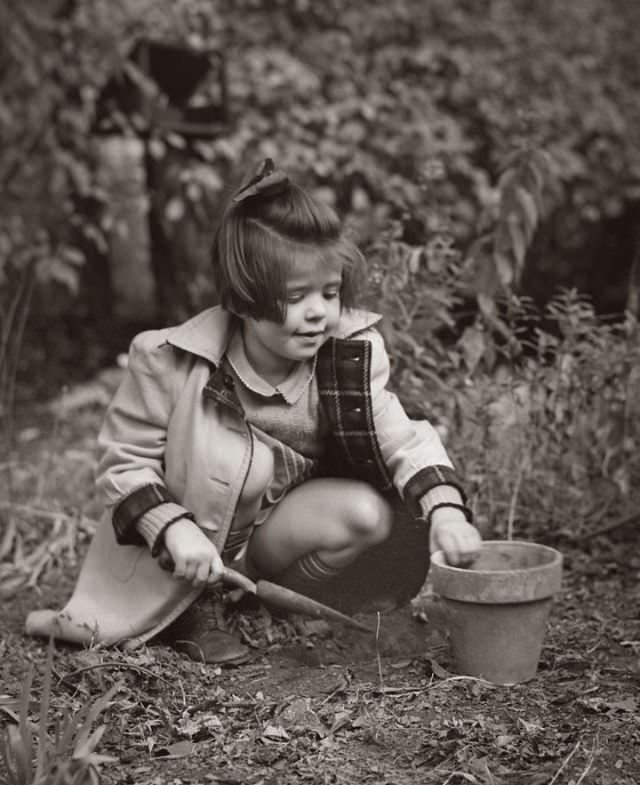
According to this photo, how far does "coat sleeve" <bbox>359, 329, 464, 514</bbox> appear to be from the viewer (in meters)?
2.55

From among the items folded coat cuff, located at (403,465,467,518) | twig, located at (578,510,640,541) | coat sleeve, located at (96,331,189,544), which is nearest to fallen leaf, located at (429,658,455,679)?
folded coat cuff, located at (403,465,467,518)

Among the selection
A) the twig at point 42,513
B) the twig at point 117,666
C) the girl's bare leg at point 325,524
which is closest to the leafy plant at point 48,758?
the twig at point 117,666

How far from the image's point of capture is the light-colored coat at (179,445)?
261 cm

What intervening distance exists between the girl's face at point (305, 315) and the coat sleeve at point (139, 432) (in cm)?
23

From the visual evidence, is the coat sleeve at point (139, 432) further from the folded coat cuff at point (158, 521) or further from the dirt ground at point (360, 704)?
the dirt ground at point (360, 704)

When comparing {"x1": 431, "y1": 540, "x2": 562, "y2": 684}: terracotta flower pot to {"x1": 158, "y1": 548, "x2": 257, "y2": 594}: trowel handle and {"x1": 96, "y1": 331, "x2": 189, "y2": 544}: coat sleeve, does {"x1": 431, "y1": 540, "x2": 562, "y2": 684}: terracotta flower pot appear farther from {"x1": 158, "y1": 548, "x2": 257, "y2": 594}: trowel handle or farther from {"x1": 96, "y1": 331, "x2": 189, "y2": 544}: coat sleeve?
{"x1": 96, "y1": 331, "x2": 189, "y2": 544}: coat sleeve

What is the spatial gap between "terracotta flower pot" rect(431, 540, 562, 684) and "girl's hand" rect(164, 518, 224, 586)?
18.8 inches

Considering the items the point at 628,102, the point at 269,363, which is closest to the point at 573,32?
the point at 628,102

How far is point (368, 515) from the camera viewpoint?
2.67m

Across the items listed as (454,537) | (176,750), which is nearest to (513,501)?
(454,537)

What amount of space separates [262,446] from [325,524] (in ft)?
0.80

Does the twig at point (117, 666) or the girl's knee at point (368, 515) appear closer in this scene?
the twig at point (117, 666)

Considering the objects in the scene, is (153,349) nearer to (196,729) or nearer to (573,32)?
(196,729)

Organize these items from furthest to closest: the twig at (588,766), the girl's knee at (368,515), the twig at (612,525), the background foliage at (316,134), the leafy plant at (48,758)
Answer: the background foliage at (316,134) < the twig at (612,525) < the girl's knee at (368,515) < the twig at (588,766) < the leafy plant at (48,758)
